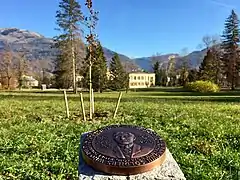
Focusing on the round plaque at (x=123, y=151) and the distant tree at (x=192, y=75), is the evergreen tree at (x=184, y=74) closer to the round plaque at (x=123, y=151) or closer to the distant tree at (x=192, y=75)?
the distant tree at (x=192, y=75)

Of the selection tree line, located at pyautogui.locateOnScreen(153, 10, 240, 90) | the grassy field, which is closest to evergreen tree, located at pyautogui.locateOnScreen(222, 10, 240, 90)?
tree line, located at pyautogui.locateOnScreen(153, 10, 240, 90)

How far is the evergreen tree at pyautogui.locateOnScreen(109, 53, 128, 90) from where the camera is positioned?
47.5 m

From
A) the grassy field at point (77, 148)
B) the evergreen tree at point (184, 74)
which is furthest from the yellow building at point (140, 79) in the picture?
the grassy field at point (77, 148)

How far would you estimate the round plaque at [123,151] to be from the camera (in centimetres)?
340

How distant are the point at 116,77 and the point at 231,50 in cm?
1814

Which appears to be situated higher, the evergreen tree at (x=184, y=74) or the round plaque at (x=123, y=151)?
the evergreen tree at (x=184, y=74)

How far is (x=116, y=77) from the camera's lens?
48.5 meters

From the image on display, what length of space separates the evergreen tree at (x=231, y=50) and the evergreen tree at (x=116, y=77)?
52.0 ft

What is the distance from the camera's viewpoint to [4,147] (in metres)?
6.35

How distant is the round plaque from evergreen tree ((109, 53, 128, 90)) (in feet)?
141

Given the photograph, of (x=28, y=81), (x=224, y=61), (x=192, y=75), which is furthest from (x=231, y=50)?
(x=28, y=81)

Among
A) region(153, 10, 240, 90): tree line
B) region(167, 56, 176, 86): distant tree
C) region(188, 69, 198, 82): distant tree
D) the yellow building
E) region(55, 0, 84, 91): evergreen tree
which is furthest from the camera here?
the yellow building

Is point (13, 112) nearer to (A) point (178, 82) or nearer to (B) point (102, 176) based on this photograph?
(B) point (102, 176)

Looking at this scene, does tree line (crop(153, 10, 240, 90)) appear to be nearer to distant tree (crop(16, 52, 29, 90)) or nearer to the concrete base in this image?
distant tree (crop(16, 52, 29, 90))
